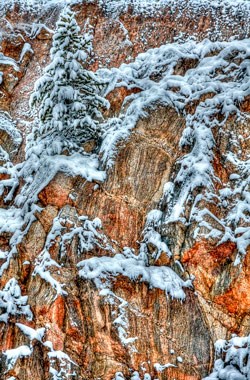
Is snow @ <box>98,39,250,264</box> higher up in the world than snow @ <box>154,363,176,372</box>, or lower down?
higher up

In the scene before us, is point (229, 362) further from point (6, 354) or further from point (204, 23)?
point (204, 23)

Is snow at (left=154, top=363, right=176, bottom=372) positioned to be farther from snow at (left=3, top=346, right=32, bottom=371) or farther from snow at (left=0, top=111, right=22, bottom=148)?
snow at (left=0, top=111, right=22, bottom=148)

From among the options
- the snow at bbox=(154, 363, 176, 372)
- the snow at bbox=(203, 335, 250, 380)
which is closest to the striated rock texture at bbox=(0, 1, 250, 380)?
the snow at bbox=(154, 363, 176, 372)

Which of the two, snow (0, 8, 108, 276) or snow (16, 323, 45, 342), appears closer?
snow (16, 323, 45, 342)

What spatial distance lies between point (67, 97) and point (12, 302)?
5120 mm

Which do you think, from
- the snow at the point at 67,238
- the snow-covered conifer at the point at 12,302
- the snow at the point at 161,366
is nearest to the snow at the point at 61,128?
the snow at the point at 67,238

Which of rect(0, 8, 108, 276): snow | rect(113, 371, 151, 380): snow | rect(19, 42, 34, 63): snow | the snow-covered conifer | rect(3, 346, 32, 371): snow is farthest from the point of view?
rect(19, 42, 34, 63): snow

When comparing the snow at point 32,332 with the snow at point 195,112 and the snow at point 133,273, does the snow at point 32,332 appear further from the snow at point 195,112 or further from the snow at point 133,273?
the snow at point 195,112

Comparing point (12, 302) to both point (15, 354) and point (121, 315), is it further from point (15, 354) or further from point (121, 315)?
point (121, 315)

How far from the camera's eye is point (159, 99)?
999 cm

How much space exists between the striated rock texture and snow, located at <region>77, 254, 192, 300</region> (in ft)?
0.34

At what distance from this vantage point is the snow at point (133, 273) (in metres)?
8.08

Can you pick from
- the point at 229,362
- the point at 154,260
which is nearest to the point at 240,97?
the point at 154,260

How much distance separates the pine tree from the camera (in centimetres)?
986
